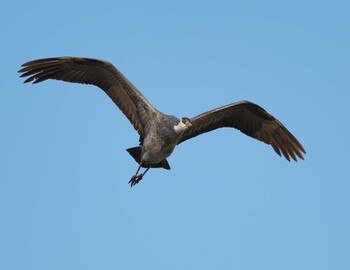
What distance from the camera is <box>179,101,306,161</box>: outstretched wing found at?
1859 centimetres

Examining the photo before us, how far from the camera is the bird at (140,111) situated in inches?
670

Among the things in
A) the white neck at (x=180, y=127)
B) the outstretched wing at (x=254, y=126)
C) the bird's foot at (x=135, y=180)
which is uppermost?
the outstretched wing at (x=254, y=126)

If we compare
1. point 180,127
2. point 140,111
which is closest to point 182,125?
point 180,127

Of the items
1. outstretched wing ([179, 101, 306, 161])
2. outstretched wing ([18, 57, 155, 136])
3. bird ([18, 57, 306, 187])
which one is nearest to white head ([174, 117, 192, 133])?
bird ([18, 57, 306, 187])

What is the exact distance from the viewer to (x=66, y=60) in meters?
17.2

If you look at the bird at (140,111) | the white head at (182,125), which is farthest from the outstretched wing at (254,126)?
the white head at (182,125)

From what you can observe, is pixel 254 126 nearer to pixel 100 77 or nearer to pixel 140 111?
pixel 140 111

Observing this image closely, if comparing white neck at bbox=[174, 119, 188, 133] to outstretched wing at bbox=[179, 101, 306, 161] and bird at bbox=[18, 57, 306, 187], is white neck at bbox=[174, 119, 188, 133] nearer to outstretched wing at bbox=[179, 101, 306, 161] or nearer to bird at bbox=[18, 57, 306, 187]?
bird at bbox=[18, 57, 306, 187]

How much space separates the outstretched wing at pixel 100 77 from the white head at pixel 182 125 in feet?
2.71

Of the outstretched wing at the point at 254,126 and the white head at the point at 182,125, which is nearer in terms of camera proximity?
the white head at the point at 182,125

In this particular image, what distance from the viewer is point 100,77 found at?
57.4 feet

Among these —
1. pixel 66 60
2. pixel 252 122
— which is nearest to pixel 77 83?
pixel 66 60

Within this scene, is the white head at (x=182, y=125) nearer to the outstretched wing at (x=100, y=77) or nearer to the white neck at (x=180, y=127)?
the white neck at (x=180, y=127)

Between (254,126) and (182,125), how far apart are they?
3.16 m
